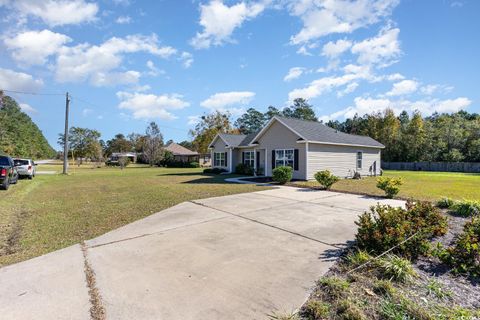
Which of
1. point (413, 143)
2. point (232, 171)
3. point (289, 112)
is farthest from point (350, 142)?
point (289, 112)

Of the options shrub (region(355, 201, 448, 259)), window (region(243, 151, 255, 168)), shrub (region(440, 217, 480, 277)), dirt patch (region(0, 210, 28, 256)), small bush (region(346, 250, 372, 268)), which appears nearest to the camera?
shrub (region(440, 217, 480, 277))

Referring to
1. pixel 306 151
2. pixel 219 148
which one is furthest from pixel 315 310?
pixel 219 148

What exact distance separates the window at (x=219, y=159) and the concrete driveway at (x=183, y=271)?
2104 cm

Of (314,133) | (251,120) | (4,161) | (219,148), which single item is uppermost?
(251,120)

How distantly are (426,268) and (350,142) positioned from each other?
1796 centimetres

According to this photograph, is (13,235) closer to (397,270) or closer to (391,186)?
(397,270)

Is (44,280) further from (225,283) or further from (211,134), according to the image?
(211,134)

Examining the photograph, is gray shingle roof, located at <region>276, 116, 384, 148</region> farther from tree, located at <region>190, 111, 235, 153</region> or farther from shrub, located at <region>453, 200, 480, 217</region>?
tree, located at <region>190, 111, 235, 153</region>

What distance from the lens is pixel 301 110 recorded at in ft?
201

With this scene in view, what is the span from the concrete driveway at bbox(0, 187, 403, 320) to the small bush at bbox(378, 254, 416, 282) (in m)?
0.76

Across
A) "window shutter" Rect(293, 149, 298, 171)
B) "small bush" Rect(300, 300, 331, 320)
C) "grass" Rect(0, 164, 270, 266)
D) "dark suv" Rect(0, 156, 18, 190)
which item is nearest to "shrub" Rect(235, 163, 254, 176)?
"window shutter" Rect(293, 149, 298, 171)

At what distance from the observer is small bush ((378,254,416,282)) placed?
345cm

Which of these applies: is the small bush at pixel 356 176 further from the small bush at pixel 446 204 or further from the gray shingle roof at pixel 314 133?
the small bush at pixel 446 204

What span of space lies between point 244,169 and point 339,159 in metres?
7.83
